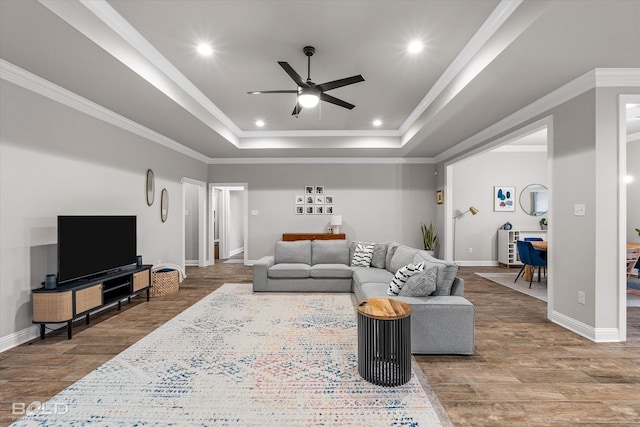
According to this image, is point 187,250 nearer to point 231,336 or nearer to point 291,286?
point 291,286

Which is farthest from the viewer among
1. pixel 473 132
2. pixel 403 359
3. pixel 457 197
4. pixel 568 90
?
pixel 457 197

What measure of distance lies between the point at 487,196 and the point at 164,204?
7056mm

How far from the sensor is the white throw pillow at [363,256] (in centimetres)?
493

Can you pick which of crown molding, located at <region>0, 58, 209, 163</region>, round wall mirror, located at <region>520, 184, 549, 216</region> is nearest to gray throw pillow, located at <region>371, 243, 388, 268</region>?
crown molding, located at <region>0, 58, 209, 163</region>

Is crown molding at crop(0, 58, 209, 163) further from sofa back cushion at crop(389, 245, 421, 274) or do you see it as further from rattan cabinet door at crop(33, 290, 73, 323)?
sofa back cushion at crop(389, 245, 421, 274)

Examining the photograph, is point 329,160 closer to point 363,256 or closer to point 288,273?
point 363,256

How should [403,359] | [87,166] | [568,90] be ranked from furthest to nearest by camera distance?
[87,166] → [568,90] → [403,359]

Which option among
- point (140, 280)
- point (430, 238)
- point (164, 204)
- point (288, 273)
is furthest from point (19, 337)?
point (430, 238)

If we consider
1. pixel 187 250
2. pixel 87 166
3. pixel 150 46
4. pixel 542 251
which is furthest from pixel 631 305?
pixel 187 250

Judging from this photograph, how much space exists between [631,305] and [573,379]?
2.88 m

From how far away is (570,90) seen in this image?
322cm

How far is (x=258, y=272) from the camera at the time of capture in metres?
4.80

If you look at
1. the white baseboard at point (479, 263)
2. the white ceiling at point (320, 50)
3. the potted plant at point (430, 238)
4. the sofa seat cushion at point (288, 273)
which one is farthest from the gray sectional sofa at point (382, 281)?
the white baseboard at point (479, 263)

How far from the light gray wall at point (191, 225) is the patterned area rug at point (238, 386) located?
4401mm
